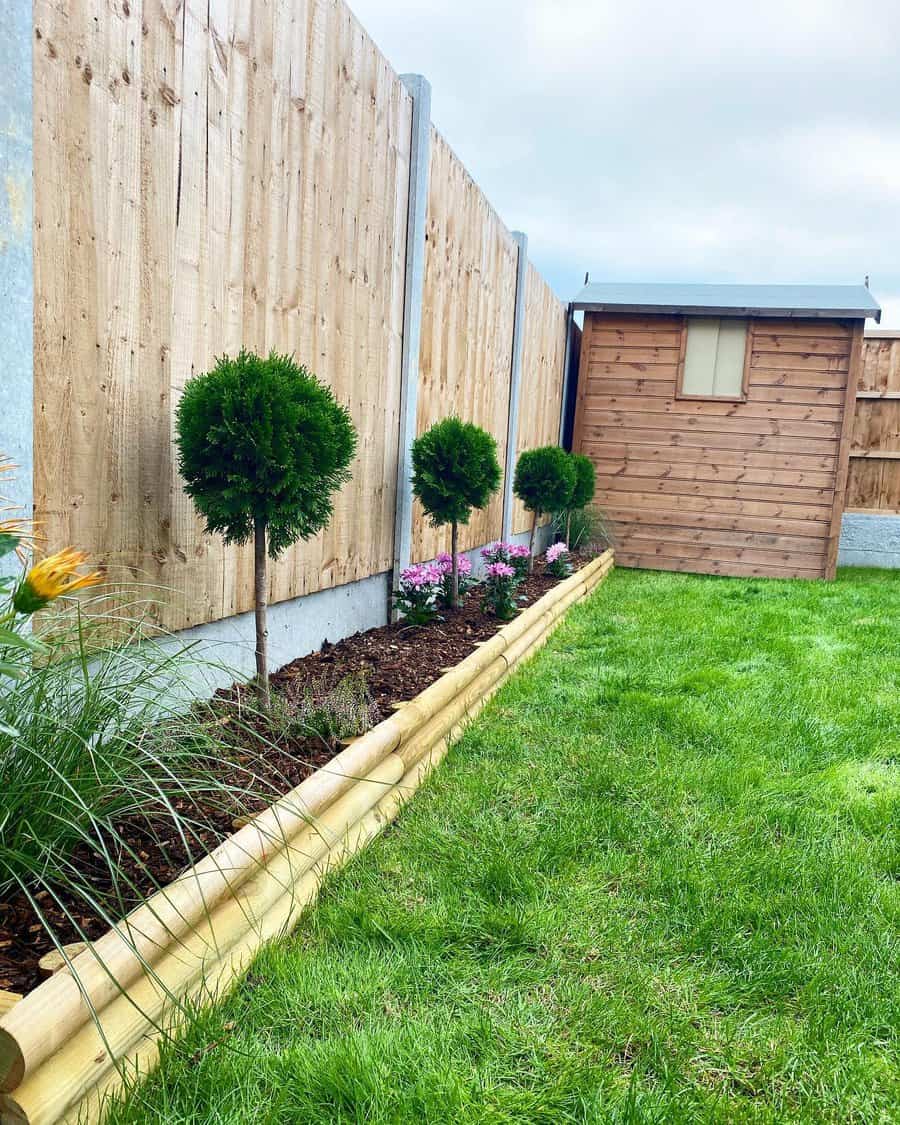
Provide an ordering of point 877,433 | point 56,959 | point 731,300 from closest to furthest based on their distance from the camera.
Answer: point 56,959 < point 731,300 < point 877,433

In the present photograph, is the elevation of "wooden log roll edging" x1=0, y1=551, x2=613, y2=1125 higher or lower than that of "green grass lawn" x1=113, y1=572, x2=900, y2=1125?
higher

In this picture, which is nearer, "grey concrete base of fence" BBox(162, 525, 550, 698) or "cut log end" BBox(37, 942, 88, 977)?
"cut log end" BBox(37, 942, 88, 977)

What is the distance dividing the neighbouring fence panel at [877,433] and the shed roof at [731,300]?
0.85m

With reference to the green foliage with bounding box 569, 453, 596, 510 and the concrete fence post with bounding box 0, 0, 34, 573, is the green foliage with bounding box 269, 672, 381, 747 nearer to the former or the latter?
the concrete fence post with bounding box 0, 0, 34, 573

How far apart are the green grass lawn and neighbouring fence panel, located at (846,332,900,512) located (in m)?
7.68

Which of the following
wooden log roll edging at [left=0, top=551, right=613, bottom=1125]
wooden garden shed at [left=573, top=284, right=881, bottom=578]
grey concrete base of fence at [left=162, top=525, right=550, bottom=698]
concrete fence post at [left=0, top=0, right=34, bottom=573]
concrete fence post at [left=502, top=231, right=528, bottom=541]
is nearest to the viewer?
wooden log roll edging at [left=0, top=551, right=613, bottom=1125]

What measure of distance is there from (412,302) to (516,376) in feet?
9.18

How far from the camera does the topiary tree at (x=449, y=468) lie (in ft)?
14.1

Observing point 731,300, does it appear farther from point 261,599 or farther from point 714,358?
point 261,599

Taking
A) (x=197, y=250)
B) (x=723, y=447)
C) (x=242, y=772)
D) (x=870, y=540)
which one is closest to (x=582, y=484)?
(x=723, y=447)

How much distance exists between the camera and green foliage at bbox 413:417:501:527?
14.1 ft

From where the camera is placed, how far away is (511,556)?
579 cm

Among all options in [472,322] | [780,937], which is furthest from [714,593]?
[780,937]

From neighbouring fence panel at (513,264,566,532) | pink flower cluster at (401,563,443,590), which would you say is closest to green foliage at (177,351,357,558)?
pink flower cluster at (401,563,443,590)
